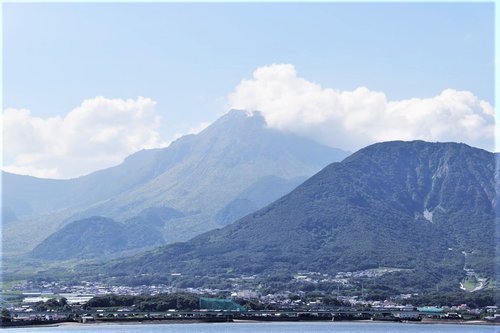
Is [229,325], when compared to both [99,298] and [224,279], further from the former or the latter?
[224,279]

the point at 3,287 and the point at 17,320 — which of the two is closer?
the point at 17,320

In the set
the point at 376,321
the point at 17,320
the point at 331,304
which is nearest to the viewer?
the point at 17,320

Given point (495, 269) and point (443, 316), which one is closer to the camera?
point (443, 316)

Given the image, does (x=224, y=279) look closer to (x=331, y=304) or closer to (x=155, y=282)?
(x=155, y=282)

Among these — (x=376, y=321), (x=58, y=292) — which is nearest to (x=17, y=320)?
(x=376, y=321)

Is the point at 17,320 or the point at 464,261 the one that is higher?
the point at 464,261

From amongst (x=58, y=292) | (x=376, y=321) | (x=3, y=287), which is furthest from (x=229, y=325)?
(x=3, y=287)

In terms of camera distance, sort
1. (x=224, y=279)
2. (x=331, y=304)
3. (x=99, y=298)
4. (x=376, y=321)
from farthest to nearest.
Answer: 1. (x=224, y=279)
2. (x=331, y=304)
3. (x=99, y=298)
4. (x=376, y=321)
